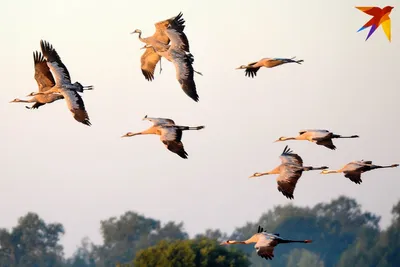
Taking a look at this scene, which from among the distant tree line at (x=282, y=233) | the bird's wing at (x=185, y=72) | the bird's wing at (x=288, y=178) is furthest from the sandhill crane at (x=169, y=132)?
the distant tree line at (x=282, y=233)

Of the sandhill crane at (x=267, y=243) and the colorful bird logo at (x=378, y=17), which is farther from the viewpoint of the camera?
the colorful bird logo at (x=378, y=17)

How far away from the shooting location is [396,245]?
347 feet

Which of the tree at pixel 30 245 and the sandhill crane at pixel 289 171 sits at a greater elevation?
the tree at pixel 30 245

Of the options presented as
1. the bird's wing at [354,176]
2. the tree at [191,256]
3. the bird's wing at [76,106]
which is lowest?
the bird's wing at [354,176]

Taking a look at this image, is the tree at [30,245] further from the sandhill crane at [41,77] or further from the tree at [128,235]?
the sandhill crane at [41,77]

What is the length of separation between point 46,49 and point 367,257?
72.0 meters

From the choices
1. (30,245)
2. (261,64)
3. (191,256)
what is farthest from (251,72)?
(30,245)

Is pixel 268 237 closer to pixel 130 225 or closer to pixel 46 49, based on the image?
pixel 46 49

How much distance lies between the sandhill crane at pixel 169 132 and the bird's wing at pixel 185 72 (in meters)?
0.94

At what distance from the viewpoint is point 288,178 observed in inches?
1292

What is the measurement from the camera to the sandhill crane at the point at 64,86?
33406 millimetres

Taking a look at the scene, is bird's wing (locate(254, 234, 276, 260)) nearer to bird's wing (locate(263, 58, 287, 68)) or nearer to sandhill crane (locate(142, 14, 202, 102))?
sandhill crane (locate(142, 14, 202, 102))

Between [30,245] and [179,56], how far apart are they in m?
84.7

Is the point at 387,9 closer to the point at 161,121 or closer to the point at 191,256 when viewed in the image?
the point at 161,121
